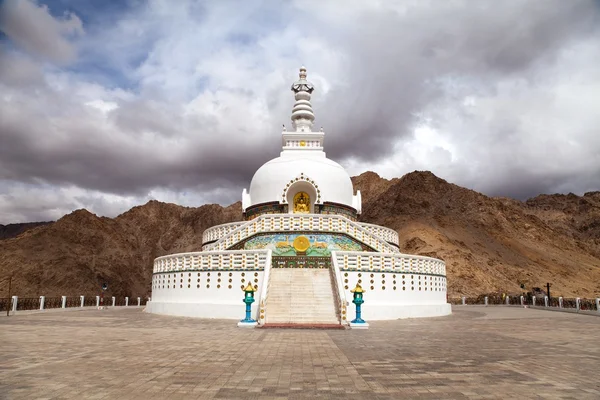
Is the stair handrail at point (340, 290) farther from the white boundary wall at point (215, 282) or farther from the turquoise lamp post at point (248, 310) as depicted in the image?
the turquoise lamp post at point (248, 310)

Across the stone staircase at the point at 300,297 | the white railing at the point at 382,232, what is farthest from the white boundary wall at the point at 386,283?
the white railing at the point at 382,232

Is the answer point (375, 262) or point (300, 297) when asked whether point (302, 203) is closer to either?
point (375, 262)

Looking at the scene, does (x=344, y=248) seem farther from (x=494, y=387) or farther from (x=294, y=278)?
(x=494, y=387)

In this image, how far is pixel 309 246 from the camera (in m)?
24.5

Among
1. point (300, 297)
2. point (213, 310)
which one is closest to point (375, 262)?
point (300, 297)

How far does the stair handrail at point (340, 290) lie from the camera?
1723 centimetres

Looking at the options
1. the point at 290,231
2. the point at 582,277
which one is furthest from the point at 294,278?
the point at 582,277

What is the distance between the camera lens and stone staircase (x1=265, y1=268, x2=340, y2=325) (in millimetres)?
17688

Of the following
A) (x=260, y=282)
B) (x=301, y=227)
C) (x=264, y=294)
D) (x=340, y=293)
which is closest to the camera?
(x=264, y=294)

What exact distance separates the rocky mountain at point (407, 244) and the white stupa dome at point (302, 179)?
3404 cm

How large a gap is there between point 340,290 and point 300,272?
342 cm

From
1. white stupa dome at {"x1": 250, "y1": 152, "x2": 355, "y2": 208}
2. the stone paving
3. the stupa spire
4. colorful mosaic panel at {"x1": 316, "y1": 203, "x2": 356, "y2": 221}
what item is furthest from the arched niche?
the stone paving

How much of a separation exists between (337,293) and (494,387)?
12.0 metres

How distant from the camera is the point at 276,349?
436 inches
